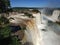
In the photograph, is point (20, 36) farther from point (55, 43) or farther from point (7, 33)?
point (55, 43)

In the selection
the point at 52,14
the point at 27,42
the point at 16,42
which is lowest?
the point at 52,14

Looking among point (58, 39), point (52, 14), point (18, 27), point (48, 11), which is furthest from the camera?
point (48, 11)

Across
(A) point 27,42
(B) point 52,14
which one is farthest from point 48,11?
(A) point 27,42

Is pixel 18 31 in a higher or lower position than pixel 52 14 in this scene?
higher

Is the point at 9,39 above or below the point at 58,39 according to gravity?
above

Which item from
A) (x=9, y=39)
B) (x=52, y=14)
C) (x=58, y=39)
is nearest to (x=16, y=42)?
(x=9, y=39)

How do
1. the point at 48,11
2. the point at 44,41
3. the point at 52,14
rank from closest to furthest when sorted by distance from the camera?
the point at 44,41 → the point at 52,14 → the point at 48,11

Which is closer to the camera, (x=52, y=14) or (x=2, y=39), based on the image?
(x=2, y=39)

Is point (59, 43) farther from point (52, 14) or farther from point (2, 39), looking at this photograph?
point (52, 14)

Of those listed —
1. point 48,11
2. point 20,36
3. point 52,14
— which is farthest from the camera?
point 48,11
